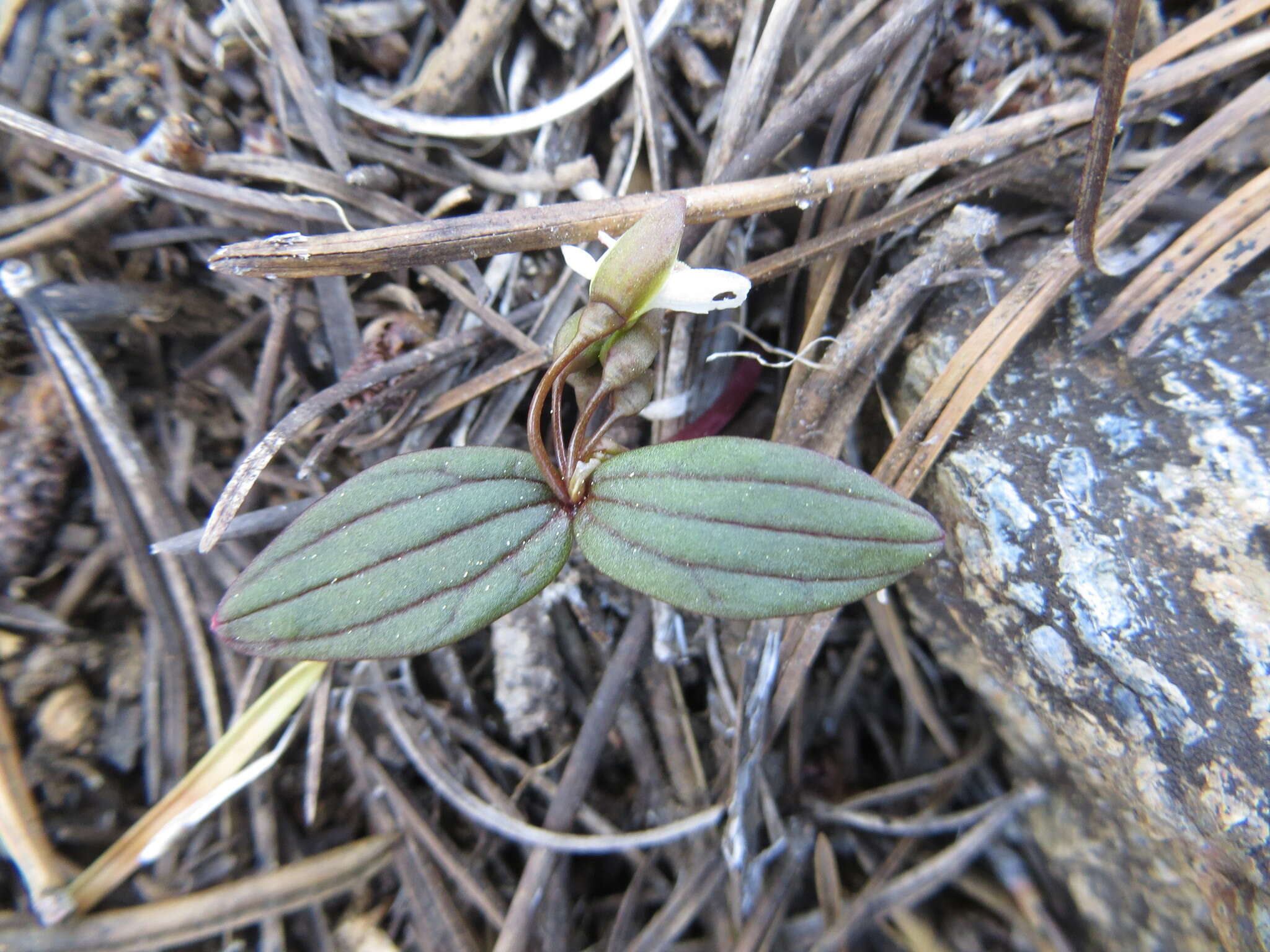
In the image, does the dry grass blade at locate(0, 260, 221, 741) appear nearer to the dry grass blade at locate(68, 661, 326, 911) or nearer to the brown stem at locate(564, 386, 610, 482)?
the dry grass blade at locate(68, 661, 326, 911)

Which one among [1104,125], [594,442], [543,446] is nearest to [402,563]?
[543,446]

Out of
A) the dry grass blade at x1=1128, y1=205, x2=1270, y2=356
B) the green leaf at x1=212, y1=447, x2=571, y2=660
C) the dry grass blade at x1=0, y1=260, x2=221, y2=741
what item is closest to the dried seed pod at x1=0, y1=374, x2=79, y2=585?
the dry grass blade at x1=0, y1=260, x2=221, y2=741

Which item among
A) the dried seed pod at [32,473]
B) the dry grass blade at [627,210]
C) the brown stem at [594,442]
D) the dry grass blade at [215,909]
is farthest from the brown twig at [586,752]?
the dried seed pod at [32,473]

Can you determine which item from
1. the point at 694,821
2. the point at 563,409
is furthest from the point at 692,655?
the point at 563,409

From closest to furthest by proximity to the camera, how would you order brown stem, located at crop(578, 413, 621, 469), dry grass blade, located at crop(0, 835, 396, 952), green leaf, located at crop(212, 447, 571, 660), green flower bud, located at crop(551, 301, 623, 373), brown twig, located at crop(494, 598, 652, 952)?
green leaf, located at crop(212, 447, 571, 660)
green flower bud, located at crop(551, 301, 623, 373)
brown stem, located at crop(578, 413, 621, 469)
dry grass blade, located at crop(0, 835, 396, 952)
brown twig, located at crop(494, 598, 652, 952)

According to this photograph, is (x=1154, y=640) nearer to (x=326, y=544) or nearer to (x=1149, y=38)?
(x=1149, y=38)

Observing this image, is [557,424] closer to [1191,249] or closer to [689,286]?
[689,286]
